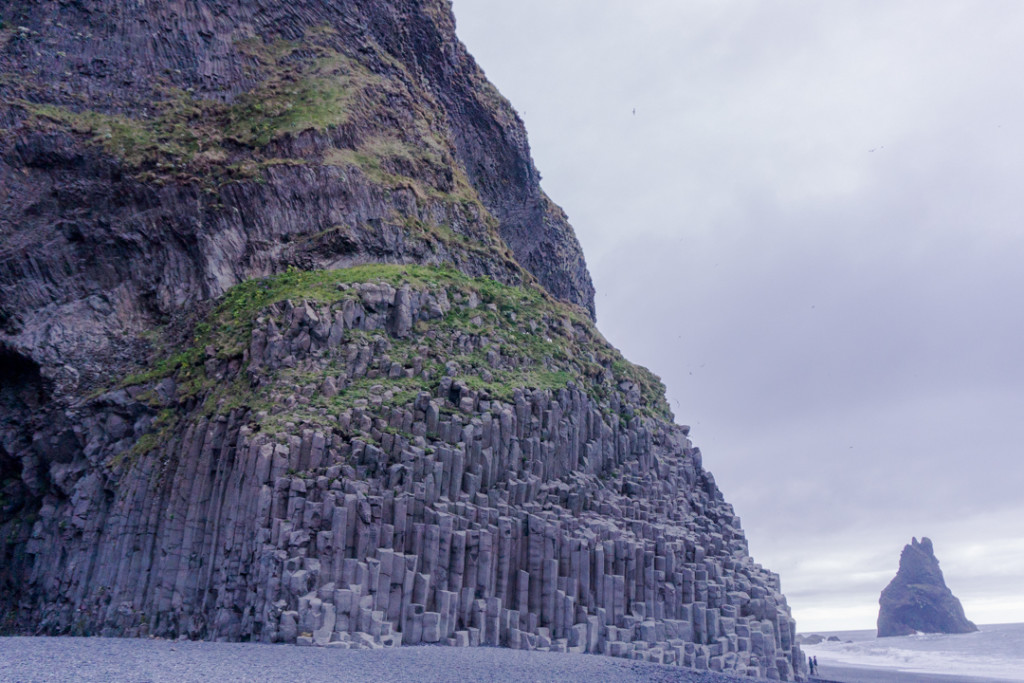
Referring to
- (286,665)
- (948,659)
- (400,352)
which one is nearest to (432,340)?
(400,352)

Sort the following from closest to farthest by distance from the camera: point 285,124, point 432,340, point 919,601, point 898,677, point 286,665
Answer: point 286,665 < point 432,340 < point 285,124 < point 898,677 < point 919,601

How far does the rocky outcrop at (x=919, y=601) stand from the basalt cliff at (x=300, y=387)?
9653cm

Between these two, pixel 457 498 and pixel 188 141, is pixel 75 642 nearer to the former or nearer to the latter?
pixel 457 498

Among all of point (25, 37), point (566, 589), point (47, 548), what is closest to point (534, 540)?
point (566, 589)

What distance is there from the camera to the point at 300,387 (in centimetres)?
2591

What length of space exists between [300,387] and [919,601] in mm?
115629

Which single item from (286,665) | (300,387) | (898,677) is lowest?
(286,665)

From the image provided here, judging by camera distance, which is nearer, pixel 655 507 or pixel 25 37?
pixel 655 507

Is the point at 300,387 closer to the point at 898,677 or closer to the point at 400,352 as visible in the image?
the point at 400,352

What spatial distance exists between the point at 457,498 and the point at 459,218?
52.1 ft

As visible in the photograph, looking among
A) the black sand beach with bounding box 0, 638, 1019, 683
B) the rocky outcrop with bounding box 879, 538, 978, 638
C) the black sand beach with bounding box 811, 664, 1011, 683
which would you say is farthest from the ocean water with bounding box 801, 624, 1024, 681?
the black sand beach with bounding box 0, 638, 1019, 683

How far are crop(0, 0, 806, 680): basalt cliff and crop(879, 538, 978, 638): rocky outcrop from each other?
96.5 m

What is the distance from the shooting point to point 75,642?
66.0 feet

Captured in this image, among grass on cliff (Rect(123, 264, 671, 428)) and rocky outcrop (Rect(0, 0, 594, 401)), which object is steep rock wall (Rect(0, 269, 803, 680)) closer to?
grass on cliff (Rect(123, 264, 671, 428))
